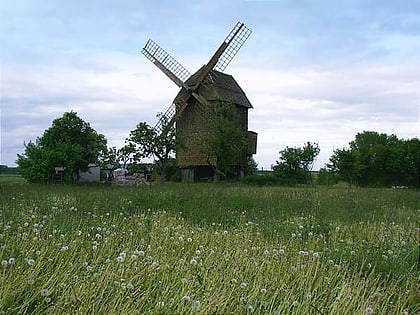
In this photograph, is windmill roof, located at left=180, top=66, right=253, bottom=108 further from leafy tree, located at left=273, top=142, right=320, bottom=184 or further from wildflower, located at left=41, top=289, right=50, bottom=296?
wildflower, located at left=41, top=289, right=50, bottom=296

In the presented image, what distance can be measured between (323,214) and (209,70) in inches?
1092

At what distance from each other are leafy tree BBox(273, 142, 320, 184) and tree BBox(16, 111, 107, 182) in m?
17.3

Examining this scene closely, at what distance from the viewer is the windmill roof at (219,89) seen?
37.6 meters

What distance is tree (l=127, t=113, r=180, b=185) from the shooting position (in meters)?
35.0

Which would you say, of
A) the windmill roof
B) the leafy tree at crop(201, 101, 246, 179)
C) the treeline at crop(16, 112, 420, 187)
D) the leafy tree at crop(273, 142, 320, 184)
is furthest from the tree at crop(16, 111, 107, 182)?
the leafy tree at crop(273, 142, 320, 184)

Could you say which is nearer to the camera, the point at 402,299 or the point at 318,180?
the point at 402,299

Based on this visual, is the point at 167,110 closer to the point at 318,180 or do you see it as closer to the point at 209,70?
the point at 209,70

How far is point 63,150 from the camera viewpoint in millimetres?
29484

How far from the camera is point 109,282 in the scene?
4117 millimetres

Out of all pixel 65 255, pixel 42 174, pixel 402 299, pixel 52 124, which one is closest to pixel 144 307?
pixel 65 255

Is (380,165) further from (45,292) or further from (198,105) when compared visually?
(45,292)

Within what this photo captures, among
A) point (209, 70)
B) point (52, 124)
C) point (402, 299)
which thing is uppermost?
point (209, 70)

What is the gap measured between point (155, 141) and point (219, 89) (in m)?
7.06

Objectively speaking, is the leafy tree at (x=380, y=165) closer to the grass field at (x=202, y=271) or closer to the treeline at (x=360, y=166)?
the treeline at (x=360, y=166)
